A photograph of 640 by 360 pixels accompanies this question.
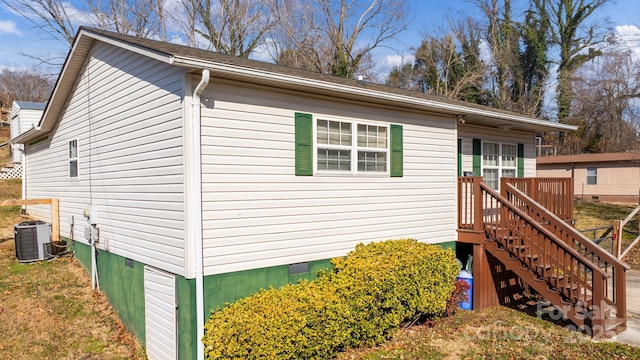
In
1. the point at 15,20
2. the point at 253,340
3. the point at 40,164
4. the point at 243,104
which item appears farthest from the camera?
the point at 15,20

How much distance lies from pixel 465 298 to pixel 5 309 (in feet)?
26.6

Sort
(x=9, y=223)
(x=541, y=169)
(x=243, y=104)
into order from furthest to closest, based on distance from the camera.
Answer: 1. (x=541, y=169)
2. (x=9, y=223)
3. (x=243, y=104)

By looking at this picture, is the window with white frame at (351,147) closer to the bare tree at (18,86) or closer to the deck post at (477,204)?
the deck post at (477,204)

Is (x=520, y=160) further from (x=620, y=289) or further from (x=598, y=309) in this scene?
(x=598, y=309)

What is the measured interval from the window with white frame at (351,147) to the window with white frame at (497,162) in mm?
4165

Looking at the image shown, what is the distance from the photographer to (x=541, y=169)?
28828 millimetres

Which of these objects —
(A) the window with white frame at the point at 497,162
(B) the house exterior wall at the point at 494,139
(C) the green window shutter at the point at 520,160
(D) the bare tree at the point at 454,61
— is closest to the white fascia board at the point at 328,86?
(B) the house exterior wall at the point at 494,139

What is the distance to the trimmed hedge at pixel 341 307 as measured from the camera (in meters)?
4.85

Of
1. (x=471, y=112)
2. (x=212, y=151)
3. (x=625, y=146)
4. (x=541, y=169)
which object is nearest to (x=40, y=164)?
(x=212, y=151)

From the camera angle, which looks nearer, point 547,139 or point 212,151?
point 212,151

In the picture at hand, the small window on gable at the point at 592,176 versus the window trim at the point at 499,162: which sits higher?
the window trim at the point at 499,162

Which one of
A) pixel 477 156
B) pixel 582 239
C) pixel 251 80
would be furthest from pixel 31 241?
pixel 582 239

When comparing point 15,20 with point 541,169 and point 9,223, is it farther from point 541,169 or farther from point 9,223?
point 541,169

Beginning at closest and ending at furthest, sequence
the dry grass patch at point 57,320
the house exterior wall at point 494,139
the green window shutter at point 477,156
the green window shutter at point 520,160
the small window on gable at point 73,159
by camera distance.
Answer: the dry grass patch at point 57,320, the small window on gable at point 73,159, the house exterior wall at point 494,139, the green window shutter at point 477,156, the green window shutter at point 520,160
